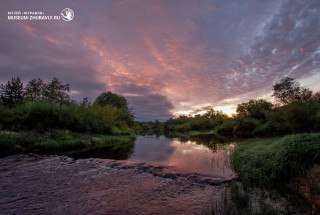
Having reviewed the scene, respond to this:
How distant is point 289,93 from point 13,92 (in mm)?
76629

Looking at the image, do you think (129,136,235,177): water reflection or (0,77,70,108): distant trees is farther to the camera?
(0,77,70,108): distant trees

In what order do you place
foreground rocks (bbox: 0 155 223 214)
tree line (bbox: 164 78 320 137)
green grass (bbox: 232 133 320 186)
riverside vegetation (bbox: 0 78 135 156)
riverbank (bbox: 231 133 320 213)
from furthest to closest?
tree line (bbox: 164 78 320 137) → riverside vegetation (bbox: 0 78 135 156) → green grass (bbox: 232 133 320 186) → riverbank (bbox: 231 133 320 213) → foreground rocks (bbox: 0 155 223 214)

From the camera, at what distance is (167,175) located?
7.21 m

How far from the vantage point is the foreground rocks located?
4.01 metres

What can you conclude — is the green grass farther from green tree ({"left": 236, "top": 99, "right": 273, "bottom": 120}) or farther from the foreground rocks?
green tree ({"left": 236, "top": 99, "right": 273, "bottom": 120})

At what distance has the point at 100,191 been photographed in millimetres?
5141

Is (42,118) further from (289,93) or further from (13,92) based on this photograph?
(289,93)

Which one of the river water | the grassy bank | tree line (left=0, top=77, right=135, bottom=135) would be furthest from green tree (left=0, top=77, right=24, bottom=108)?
the river water

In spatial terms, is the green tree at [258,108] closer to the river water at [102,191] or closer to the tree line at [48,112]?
the tree line at [48,112]

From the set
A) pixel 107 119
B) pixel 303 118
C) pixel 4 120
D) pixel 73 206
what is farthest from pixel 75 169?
pixel 303 118

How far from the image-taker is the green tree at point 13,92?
38688 millimetres

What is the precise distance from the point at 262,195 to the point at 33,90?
166 feet


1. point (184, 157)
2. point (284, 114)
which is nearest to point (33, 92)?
point (184, 157)

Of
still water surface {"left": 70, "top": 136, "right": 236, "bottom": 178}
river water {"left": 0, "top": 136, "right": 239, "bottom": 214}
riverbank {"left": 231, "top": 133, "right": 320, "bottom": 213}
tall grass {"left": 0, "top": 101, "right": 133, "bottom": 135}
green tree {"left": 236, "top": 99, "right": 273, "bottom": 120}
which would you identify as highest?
green tree {"left": 236, "top": 99, "right": 273, "bottom": 120}
